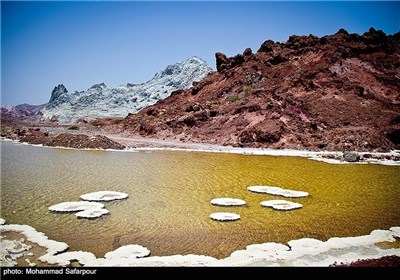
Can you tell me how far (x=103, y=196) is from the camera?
13.4 metres

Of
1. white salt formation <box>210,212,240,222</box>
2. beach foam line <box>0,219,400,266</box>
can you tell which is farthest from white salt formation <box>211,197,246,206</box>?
beach foam line <box>0,219,400,266</box>

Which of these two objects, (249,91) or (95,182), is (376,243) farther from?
(249,91)

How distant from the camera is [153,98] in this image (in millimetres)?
112688

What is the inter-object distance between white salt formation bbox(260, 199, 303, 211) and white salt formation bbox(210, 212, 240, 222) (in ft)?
6.32

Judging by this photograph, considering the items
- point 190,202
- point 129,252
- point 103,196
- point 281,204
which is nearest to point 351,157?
point 281,204

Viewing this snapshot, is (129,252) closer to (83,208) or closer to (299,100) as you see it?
(83,208)

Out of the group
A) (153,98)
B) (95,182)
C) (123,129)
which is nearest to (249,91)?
(123,129)

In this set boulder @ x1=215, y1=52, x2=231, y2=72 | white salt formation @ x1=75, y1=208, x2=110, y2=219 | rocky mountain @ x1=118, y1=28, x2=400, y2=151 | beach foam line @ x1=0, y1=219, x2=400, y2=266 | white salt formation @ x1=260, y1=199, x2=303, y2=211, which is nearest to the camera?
beach foam line @ x1=0, y1=219, x2=400, y2=266

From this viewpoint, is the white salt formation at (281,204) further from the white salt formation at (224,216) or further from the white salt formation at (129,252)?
the white salt formation at (129,252)

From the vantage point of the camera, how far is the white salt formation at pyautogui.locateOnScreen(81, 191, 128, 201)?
1305cm

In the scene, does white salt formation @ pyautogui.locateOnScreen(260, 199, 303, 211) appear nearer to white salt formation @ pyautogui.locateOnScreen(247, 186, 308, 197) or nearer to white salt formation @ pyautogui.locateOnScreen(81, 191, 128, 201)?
white salt formation @ pyautogui.locateOnScreen(247, 186, 308, 197)

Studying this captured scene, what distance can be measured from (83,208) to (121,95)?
115 metres

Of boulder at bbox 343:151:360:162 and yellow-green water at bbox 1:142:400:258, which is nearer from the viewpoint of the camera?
yellow-green water at bbox 1:142:400:258

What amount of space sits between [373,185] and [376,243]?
28.5 feet
